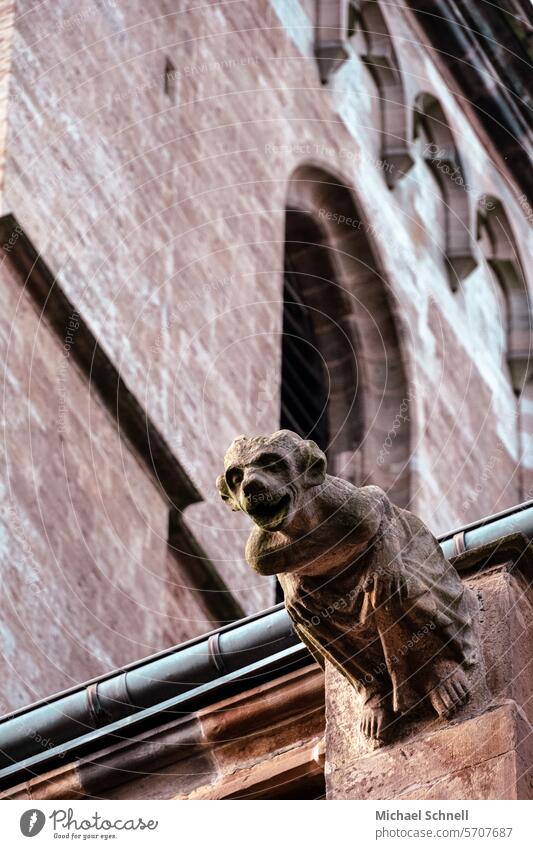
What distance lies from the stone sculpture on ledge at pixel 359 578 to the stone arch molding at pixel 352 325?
1075cm

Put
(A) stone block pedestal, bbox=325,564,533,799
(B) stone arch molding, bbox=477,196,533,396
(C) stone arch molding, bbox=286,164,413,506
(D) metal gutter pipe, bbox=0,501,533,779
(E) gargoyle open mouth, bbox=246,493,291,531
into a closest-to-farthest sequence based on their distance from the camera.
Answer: (E) gargoyle open mouth, bbox=246,493,291,531
(A) stone block pedestal, bbox=325,564,533,799
(D) metal gutter pipe, bbox=0,501,533,779
(C) stone arch molding, bbox=286,164,413,506
(B) stone arch molding, bbox=477,196,533,396

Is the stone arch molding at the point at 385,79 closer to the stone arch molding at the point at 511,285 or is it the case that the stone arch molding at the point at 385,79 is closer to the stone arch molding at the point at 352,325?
the stone arch molding at the point at 352,325

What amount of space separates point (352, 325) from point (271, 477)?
11923 mm

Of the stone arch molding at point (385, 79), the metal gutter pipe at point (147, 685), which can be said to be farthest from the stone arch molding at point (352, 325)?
the metal gutter pipe at point (147, 685)

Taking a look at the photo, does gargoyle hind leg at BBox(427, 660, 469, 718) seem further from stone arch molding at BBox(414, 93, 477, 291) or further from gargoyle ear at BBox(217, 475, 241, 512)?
stone arch molding at BBox(414, 93, 477, 291)

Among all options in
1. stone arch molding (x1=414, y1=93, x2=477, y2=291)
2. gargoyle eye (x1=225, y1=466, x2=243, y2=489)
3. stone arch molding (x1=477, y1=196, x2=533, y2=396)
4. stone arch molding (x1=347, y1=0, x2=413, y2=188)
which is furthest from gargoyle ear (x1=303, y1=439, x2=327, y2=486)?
stone arch molding (x1=477, y1=196, x2=533, y2=396)

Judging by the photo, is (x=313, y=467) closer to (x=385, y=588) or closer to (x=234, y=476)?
(x=234, y=476)

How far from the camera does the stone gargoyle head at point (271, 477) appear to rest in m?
6.11

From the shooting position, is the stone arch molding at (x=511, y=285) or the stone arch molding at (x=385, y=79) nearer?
the stone arch molding at (x=385, y=79)

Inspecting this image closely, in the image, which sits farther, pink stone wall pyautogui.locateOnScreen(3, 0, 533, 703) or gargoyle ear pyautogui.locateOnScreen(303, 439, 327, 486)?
pink stone wall pyautogui.locateOnScreen(3, 0, 533, 703)

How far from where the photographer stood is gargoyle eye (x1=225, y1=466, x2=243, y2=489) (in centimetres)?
613

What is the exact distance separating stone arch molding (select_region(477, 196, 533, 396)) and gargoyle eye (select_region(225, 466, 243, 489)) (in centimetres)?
1444

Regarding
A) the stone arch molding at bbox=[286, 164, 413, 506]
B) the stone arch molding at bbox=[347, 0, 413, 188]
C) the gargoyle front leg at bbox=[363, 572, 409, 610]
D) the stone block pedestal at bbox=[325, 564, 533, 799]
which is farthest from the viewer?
the stone arch molding at bbox=[347, 0, 413, 188]
